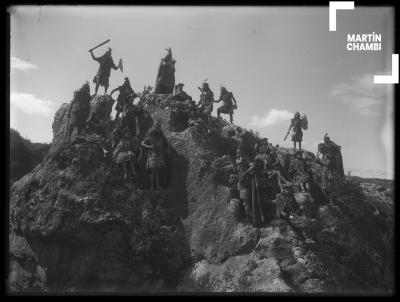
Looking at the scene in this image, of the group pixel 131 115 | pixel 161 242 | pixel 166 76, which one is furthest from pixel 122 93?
pixel 161 242

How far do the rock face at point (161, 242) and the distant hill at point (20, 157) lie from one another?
222cm

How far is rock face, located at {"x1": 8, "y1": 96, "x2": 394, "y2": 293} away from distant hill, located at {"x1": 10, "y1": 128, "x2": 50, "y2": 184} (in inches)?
87.5

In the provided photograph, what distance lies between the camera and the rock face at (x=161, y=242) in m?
12.1

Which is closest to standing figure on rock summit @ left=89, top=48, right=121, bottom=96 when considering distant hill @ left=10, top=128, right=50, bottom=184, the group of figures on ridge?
the group of figures on ridge

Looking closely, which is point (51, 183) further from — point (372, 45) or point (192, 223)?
point (372, 45)

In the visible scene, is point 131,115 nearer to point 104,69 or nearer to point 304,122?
point 104,69

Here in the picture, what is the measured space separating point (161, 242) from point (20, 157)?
7701 mm

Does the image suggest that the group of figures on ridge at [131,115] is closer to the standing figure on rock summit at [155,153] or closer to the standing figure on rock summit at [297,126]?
the standing figure on rock summit at [155,153]

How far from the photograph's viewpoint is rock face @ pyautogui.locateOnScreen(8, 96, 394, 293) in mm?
12086

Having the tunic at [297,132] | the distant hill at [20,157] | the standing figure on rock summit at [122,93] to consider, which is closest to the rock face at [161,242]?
the distant hill at [20,157]

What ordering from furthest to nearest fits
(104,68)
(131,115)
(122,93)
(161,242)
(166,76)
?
(166,76) → (104,68) → (122,93) → (131,115) → (161,242)

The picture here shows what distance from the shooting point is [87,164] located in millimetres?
13680

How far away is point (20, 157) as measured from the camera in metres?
16.9

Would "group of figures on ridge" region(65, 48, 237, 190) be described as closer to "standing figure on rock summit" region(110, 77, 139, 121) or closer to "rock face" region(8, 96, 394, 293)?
"standing figure on rock summit" region(110, 77, 139, 121)
